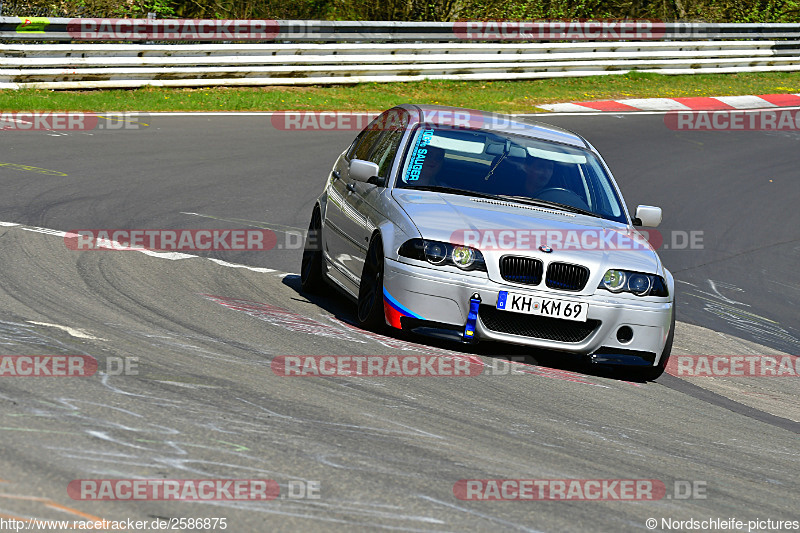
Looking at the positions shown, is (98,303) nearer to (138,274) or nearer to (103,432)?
(138,274)

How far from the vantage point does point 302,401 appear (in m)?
5.28

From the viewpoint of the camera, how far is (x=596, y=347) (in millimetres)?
7094

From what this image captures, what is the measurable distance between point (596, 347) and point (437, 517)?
3348 millimetres

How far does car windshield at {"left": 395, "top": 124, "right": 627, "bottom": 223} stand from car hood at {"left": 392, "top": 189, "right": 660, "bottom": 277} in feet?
0.66

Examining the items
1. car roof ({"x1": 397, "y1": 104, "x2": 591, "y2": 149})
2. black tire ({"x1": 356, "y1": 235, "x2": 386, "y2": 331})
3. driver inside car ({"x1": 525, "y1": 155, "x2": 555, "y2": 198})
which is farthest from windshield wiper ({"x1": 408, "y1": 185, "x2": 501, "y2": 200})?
car roof ({"x1": 397, "y1": 104, "x2": 591, "y2": 149})

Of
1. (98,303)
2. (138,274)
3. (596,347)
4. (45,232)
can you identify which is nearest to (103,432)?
(98,303)

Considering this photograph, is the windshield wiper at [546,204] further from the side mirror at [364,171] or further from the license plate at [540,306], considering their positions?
the license plate at [540,306]

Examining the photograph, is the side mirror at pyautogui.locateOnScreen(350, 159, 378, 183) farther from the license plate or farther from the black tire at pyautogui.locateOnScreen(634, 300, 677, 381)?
the black tire at pyautogui.locateOnScreen(634, 300, 677, 381)

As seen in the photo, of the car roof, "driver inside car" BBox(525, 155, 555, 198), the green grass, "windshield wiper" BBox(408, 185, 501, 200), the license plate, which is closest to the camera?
the license plate

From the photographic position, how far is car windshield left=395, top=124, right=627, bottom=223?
8.07m

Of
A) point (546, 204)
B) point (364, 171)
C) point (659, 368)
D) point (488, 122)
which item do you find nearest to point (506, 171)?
point (546, 204)

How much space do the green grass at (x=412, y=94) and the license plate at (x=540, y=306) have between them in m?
11.7

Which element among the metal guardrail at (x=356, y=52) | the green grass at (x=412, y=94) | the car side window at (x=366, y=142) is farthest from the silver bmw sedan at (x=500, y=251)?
the metal guardrail at (x=356, y=52)

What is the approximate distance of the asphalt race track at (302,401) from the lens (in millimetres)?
4059
